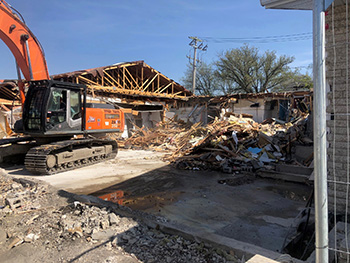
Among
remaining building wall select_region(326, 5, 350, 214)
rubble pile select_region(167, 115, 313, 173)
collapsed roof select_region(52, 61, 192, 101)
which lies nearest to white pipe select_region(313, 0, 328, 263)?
remaining building wall select_region(326, 5, 350, 214)

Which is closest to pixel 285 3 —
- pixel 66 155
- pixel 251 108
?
pixel 66 155

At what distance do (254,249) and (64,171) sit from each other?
8.25 metres

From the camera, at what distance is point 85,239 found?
4.10m

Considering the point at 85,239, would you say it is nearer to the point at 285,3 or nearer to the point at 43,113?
the point at 285,3

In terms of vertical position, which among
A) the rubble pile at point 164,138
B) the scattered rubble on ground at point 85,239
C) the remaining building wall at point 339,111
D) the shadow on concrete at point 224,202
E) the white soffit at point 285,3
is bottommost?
the shadow on concrete at point 224,202

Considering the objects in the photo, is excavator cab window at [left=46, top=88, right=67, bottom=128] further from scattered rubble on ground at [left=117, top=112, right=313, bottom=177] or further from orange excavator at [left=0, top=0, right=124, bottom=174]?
scattered rubble on ground at [left=117, top=112, right=313, bottom=177]

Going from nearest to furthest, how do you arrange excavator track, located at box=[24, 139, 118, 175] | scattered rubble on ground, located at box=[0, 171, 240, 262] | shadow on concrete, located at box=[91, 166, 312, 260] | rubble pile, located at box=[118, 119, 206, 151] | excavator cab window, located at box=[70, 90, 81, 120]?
1. scattered rubble on ground, located at box=[0, 171, 240, 262]
2. shadow on concrete, located at box=[91, 166, 312, 260]
3. excavator track, located at box=[24, 139, 118, 175]
4. excavator cab window, located at box=[70, 90, 81, 120]
5. rubble pile, located at box=[118, 119, 206, 151]

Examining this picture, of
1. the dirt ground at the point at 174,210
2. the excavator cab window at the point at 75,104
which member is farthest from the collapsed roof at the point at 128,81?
the dirt ground at the point at 174,210

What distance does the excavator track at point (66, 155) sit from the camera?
28.8 ft

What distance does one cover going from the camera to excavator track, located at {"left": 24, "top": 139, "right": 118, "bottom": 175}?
345 inches

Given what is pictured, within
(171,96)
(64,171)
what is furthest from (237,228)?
(171,96)

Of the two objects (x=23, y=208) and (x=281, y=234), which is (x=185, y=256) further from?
(x=23, y=208)

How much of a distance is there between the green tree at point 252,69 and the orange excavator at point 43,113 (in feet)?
102

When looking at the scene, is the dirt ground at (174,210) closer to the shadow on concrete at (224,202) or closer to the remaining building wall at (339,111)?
the shadow on concrete at (224,202)
